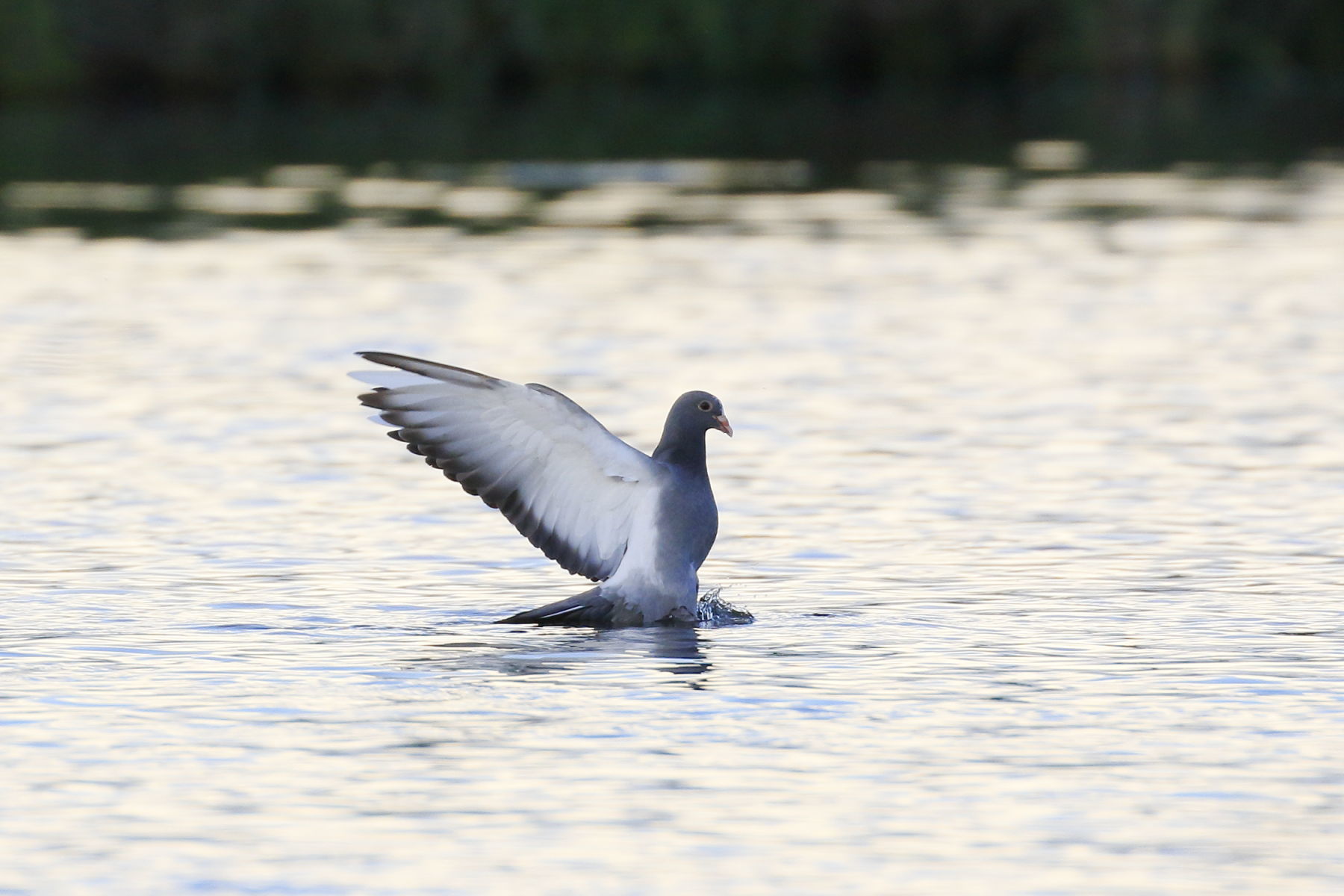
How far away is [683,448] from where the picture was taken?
11.1 m

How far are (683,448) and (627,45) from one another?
57054mm

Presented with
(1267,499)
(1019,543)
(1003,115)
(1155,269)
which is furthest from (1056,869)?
(1003,115)

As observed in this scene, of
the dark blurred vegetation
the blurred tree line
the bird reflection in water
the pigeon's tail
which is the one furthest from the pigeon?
the blurred tree line

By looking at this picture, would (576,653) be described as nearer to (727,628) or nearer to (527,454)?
(727,628)

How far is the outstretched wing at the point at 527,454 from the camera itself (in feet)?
35.1

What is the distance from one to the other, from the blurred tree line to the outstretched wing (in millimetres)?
51845

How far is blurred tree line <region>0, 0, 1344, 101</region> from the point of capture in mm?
62406

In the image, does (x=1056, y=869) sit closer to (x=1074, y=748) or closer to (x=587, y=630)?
(x=1074, y=748)

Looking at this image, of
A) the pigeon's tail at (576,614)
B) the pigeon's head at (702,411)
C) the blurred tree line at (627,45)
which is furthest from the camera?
the blurred tree line at (627,45)

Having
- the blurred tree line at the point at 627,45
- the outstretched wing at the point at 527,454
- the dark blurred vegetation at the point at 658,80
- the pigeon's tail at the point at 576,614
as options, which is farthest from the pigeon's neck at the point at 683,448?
the blurred tree line at the point at 627,45

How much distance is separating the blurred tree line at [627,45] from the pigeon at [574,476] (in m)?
51.9

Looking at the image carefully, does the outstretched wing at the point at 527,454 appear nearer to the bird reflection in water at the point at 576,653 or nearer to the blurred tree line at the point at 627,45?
the bird reflection in water at the point at 576,653

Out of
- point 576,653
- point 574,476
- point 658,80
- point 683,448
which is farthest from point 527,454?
point 658,80

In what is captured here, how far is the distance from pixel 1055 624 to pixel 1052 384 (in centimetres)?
801
